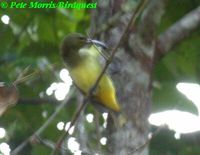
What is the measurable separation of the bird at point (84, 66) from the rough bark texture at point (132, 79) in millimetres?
95

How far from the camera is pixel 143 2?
150 cm

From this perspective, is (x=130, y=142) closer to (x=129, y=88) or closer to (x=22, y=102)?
(x=129, y=88)

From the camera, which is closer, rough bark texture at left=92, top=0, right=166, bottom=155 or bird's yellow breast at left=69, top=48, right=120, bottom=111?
rough bark texture at left=92, top=0, right=166, bottom=155

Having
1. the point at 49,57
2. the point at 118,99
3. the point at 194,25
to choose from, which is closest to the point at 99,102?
the point at 118,99

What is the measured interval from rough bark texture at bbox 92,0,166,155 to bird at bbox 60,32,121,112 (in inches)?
3.7

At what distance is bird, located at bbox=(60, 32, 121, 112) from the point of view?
286 cm

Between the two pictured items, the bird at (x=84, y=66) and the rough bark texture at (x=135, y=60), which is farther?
the bird at (x=84, y=66)

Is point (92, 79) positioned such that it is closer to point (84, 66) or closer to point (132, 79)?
point (84, 66)

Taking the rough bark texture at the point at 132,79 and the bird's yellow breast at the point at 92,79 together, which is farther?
the bird's yellow breast at the point at 92,79

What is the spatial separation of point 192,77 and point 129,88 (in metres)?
0.80

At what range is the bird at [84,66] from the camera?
113 inches

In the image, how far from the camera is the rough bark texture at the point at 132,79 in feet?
8.56

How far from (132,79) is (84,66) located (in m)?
0.32

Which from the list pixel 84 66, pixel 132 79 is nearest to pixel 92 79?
pixel 84 66
